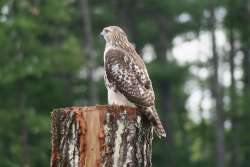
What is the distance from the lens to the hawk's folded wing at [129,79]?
33.5ft

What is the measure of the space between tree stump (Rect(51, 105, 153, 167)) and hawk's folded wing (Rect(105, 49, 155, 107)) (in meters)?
1.02

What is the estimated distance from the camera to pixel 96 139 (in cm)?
883

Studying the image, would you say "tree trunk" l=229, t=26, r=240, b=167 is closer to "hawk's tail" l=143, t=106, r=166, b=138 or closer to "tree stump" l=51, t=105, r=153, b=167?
"hawk's tail" l=143, t=106, r=166, b=138

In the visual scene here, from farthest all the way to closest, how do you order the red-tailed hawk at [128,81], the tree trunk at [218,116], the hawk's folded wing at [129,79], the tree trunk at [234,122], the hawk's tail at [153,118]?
the tree trunk at [234,122], the tree trunk at [218,116], the hawk's folded wing at [129,79], the red-tailed hawk at [128,81], the hawk's tail at [153,118]

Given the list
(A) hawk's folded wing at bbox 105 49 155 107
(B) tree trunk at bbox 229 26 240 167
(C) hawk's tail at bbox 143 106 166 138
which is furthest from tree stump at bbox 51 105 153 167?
(B) tree trunk at bbox 229 26 240 167

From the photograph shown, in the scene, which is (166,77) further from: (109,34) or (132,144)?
(132,144)

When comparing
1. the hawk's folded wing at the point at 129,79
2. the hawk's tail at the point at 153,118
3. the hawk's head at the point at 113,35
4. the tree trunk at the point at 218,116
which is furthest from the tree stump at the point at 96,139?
the tree trunk at the point at 218,116

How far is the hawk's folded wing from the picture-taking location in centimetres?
1022

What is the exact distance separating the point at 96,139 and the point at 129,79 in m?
1.74

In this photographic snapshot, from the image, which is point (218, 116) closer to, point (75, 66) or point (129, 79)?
point (75, 66)

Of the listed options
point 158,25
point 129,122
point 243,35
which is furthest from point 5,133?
point 129,122

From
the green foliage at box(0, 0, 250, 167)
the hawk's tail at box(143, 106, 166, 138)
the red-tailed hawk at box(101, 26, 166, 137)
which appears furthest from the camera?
the green foliage at box(0, 0, 250, 167)

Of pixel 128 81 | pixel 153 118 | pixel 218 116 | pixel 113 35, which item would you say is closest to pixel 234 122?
pixel 218 116

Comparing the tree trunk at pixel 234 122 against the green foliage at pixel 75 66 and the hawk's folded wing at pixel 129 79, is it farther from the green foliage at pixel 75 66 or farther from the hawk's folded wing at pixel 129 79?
the hawk's folded wing at pixel 129 79
